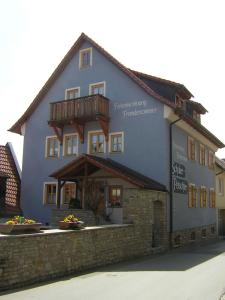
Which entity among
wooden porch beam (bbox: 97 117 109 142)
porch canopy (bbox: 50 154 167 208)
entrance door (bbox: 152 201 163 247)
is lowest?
entrance door (bbox: 152 201 163 247)

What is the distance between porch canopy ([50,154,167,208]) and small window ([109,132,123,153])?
2.24ft

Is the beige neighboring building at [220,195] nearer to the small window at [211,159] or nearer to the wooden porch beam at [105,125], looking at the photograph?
the small window at [211,159]

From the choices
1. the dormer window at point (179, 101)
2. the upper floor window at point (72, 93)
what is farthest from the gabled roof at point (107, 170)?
the dormer window at point (179, 101)

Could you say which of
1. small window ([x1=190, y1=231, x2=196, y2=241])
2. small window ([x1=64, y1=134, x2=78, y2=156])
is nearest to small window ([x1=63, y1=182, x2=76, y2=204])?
small window ([x1=64, y1=134, x2=78, y2=156])

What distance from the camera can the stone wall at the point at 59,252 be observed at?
11086 millimetres

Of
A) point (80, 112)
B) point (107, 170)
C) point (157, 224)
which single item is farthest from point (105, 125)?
point (157, 224)

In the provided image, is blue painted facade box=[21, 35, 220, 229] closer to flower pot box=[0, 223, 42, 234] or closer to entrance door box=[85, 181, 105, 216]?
entrance door box=[85, 181, 105, 216]

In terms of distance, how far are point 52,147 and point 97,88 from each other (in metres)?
4.67

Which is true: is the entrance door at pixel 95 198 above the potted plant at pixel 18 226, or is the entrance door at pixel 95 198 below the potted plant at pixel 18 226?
above

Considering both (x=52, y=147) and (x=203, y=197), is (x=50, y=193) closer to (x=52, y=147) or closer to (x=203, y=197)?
(x=52, y=147)

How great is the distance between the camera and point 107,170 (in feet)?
68.0

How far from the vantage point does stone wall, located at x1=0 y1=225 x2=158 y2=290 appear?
436 inches

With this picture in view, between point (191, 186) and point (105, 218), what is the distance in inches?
287

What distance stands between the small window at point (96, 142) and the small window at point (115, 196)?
2371 mm
